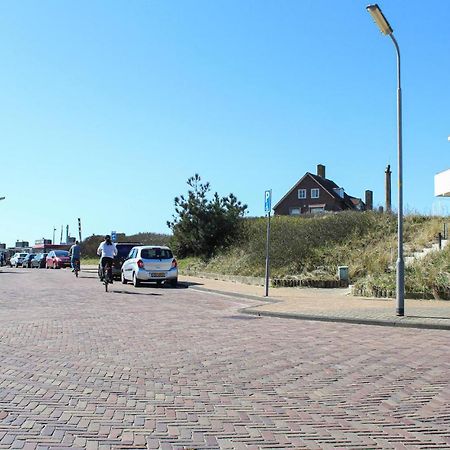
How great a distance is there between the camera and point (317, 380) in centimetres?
725

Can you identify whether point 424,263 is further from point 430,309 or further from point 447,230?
point 447,230

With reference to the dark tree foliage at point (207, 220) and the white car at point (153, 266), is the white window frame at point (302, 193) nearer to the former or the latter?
the dark tree foliage at point (207, 220)

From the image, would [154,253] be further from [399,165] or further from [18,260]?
[18,260]

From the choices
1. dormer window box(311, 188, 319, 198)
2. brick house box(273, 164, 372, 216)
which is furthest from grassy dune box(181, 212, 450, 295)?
dormer window box(311, 188, 319, 198)

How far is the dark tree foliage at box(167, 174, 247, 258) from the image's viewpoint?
30625 mm

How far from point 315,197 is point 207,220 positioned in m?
40.1

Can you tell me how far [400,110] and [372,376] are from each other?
8.05 m

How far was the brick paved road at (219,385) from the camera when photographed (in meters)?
5.10

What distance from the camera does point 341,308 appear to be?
14625 mm

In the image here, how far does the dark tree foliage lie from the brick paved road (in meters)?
18.0

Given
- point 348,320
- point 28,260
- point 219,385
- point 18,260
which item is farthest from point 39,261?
point 219,385

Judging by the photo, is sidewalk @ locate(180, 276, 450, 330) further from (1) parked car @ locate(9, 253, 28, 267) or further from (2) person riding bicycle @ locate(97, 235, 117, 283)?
(1) parked car @ locate(9, 253, 28, 267)

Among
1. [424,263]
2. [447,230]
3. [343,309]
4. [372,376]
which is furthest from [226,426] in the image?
[447,230]

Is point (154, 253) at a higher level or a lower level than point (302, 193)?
lower
